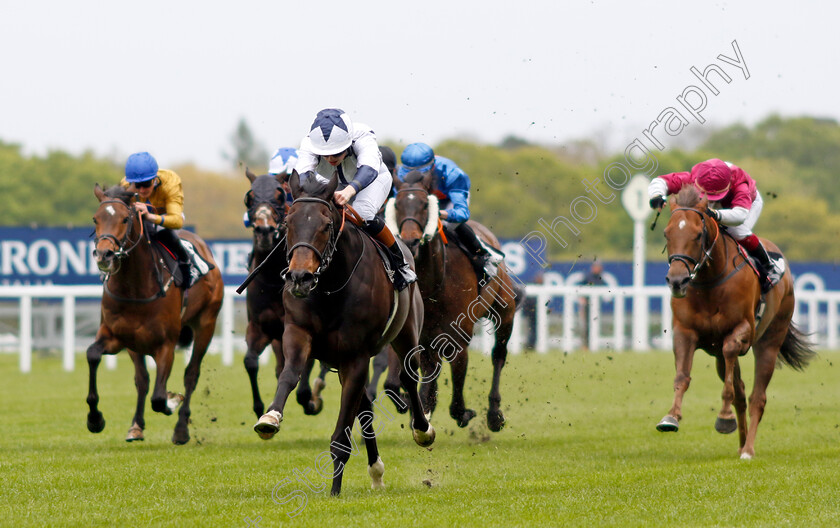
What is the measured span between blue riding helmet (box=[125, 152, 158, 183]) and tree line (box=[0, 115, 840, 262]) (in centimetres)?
3615

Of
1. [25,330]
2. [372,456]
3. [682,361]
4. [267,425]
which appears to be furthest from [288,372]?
[25,330]

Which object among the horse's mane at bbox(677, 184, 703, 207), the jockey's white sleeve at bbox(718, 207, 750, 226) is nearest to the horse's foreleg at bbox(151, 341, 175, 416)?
the horse's mane at bbox(677, 184, 703, 207)

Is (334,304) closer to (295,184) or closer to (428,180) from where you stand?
(295,184)

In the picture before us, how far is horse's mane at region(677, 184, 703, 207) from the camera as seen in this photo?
8.07 m

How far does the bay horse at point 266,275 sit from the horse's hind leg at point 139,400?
808mm

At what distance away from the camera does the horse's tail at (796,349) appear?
9.58 metres

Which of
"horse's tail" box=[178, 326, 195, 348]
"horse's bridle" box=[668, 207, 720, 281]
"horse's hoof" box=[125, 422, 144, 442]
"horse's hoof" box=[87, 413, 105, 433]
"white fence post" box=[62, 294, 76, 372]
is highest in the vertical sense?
"horse's bridle" box=[668, 207, 720, 281]

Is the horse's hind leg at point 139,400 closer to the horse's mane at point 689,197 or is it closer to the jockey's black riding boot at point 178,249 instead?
the jockey's black riding boot at point 178,249

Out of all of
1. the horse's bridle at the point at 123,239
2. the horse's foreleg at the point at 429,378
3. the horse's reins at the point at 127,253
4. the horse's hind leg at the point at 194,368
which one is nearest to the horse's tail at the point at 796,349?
the horse's foreleg at the point at 429,378

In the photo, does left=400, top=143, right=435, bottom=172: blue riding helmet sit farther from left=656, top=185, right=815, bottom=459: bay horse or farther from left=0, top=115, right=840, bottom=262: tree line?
left=0, top=115, right=840, bottom=262: tree line

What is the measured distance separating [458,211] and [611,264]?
52.9ft

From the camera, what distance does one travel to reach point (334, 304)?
19.8ft

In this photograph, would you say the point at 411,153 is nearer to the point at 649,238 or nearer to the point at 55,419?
the point at 55,419

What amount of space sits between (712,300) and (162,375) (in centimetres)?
396
